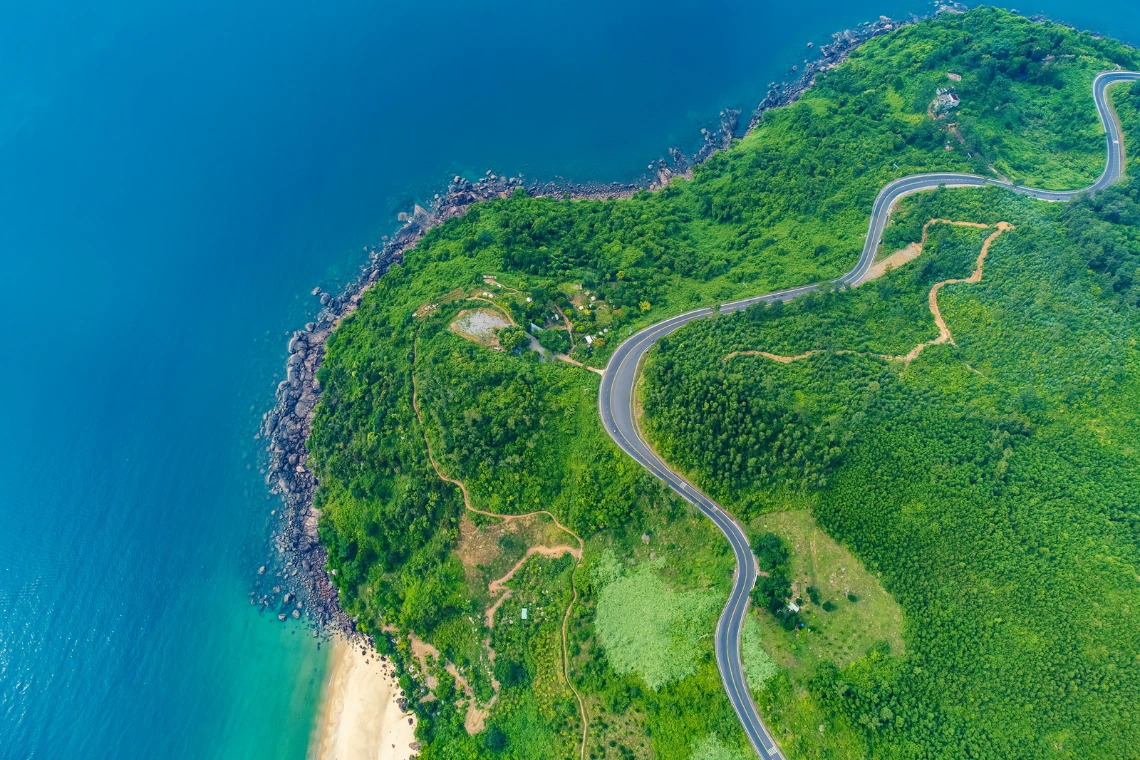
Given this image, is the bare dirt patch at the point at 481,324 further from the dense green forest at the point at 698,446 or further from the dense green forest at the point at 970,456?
the dense green forest at the point at 970,456

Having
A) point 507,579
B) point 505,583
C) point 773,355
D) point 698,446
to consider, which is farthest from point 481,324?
point 773,355

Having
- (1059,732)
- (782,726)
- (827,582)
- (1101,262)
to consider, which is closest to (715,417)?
(827,582)

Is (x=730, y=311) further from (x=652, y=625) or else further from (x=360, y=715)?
(x=360, y=715)

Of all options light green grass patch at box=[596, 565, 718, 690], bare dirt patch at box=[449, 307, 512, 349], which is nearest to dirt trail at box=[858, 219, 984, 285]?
light green grass patch at box=[596, 565, 718, 690]

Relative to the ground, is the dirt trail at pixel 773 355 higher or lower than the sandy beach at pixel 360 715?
higher

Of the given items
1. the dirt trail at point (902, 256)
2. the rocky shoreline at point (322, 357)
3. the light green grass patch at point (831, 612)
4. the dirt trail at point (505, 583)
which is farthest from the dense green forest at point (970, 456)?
the rocky shoreline at point (322, 357)

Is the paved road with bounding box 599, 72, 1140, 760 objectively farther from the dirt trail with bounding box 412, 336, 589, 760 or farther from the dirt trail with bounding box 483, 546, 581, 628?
the dirt trail with bounding box 483, 546, 581, 628
